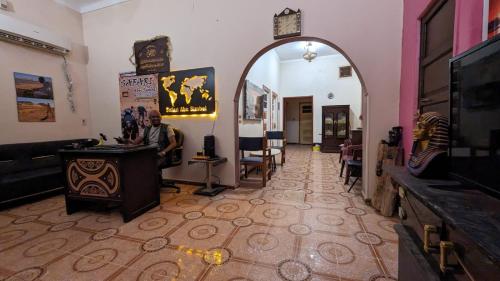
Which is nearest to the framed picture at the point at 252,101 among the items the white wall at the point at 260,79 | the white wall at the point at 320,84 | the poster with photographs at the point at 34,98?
the white wall at the point at 260,79

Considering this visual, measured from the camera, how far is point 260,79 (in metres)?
5.66

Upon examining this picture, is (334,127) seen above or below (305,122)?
below

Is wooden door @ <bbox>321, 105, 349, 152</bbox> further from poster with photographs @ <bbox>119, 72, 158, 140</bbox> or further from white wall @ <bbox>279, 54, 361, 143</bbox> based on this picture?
poster with photographs @ <bbox>119, 72, 158, 140</bbox>

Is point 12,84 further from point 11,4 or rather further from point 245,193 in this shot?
point 245,193

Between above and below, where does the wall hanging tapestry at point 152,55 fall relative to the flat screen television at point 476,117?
above

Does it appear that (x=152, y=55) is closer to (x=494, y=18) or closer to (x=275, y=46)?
(x=275, y=46)

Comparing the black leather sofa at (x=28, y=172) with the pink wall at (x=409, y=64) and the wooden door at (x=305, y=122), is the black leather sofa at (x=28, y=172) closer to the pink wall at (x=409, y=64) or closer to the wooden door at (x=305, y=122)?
the pink wall at (x=409, y=64)

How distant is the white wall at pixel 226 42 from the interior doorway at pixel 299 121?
7254 millimetres

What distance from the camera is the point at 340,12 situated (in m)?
2.69

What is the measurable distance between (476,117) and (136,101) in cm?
431

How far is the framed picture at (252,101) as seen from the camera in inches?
181

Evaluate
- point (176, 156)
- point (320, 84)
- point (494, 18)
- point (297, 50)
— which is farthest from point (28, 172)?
point (320, 84)

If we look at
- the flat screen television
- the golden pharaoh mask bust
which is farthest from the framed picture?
the flat screen television

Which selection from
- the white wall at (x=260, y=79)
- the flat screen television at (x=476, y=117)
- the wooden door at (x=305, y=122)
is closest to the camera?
the flat screen television at (x=476, y=117)
